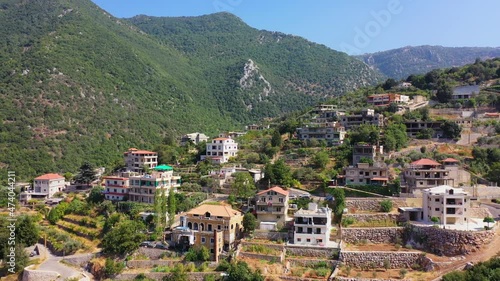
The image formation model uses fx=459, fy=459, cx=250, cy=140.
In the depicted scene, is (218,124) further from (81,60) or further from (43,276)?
(43,276)

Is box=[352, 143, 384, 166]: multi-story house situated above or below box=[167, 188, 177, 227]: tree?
above

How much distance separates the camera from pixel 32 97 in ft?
264

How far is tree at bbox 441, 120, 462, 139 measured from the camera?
53.1m

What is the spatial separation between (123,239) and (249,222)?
10.0 meters

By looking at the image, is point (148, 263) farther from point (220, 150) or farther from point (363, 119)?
point (363, 119)

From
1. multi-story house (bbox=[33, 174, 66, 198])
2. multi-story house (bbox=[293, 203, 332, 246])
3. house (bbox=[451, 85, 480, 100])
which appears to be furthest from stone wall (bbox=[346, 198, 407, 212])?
house (bbox=[451, 85, 480, 100])

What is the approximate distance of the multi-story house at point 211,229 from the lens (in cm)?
3519

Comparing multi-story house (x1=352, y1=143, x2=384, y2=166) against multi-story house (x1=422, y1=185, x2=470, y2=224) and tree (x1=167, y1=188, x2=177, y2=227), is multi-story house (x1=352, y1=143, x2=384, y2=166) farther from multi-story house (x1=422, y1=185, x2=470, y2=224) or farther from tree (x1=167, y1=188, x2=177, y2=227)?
tree (x1=167, y1=188, x2=177, y2=227)

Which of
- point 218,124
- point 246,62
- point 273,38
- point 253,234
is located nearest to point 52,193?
point 253,234

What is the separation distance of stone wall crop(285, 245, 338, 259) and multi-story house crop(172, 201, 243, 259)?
198 inches

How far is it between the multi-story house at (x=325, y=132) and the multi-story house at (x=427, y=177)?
1577 centimetres

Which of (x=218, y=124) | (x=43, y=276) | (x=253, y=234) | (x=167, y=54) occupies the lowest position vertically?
(x=43, y=276)

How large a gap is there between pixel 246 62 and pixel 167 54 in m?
24.6

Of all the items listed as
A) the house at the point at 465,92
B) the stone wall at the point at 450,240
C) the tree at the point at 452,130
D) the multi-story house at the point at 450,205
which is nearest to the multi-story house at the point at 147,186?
the stone wall at the point at 450,240
